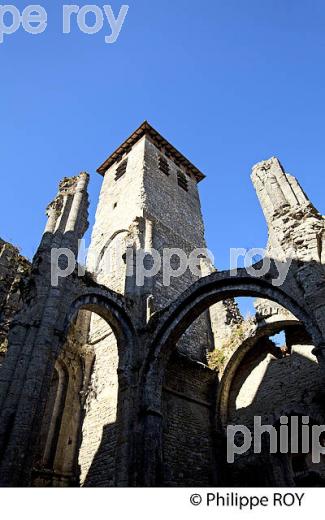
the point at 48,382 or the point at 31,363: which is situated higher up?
the point at 31,363

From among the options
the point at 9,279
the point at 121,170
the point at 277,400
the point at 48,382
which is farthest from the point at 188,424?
the point at 121,170

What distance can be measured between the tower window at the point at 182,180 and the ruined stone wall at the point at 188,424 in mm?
9985

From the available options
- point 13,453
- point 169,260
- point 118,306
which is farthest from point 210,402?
point 13,453

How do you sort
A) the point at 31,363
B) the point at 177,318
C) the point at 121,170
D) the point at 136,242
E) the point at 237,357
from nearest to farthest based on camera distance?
the point at 31,363, the point at 177,318, the point at 237,357, the point at 136,242, the point at 121,170

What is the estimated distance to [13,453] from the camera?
4.99m

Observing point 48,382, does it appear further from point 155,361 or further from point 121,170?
point 121,170

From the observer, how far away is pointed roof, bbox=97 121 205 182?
57.9 ft

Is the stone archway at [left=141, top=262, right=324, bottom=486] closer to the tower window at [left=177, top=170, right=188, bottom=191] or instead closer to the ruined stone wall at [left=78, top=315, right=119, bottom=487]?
the ruined stone wall at [left=78, top=315, right=119, bottom=487]

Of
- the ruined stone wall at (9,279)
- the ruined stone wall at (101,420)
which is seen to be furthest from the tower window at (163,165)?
the ruined stone wall at (101,420)

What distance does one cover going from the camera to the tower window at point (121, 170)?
17281 millimetres

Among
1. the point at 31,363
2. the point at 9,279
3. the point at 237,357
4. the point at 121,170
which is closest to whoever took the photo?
the point at 31,363

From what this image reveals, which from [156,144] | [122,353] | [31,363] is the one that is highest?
[156,144]

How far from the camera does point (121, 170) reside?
689 inches

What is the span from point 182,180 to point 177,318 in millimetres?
10923
